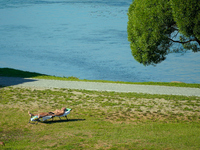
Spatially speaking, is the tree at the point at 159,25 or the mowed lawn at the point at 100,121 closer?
the mowed lawn at the point at 100,121

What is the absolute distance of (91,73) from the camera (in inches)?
1443

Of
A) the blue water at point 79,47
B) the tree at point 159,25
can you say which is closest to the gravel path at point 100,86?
the tree at point 159,25

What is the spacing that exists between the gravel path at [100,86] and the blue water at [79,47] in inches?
594

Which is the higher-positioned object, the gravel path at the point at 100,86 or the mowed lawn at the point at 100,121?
the gravel path at the point at 100,86

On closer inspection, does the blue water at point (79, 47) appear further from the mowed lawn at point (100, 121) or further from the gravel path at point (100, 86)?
the mowed lawn at point (100, 121)

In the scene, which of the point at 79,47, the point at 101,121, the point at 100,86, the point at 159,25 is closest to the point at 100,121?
the point at 101,121

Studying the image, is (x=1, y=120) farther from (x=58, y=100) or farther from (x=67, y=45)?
(x=67, y=45)

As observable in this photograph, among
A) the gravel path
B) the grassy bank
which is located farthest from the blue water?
the grassy bank

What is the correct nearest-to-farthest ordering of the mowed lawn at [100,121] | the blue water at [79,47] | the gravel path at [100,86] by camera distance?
the mowed lawn at [100,121], the gravel path at [100,86], the blue water at [79,47]

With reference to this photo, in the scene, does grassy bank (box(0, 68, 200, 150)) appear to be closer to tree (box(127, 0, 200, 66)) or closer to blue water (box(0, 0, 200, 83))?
tree (box(127, 0, 200, 66))

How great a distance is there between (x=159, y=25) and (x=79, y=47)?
3170 cm

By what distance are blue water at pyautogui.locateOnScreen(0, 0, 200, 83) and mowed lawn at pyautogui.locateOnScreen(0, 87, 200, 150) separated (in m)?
18.9

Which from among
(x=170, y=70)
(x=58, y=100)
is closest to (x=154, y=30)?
(x=58, y=100)

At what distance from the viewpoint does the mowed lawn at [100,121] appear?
893cm
